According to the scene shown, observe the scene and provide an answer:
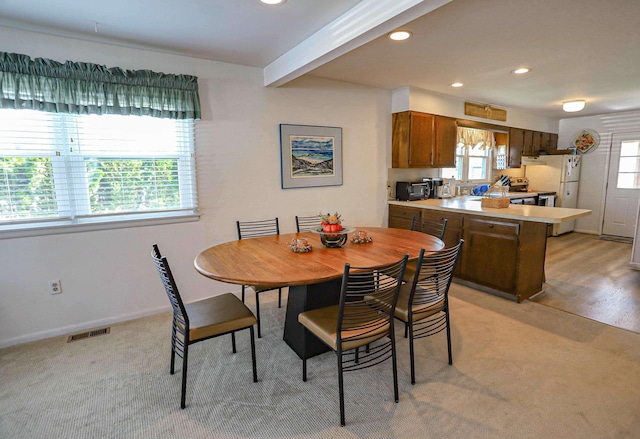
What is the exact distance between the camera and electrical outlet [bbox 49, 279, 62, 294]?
268 cm

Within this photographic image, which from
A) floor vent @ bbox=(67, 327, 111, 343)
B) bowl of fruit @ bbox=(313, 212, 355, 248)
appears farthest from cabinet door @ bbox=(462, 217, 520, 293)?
floor vent @ bbox=(67, 327, 111, 343)

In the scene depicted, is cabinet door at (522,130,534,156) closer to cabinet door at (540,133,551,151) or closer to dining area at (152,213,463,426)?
cabinet door at (540,133,551,151)

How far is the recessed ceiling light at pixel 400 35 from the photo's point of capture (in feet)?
8.14

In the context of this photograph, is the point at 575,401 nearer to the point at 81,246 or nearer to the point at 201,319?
the point at 201,319

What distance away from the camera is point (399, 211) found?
4.45 metres

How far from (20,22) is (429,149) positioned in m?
4.19

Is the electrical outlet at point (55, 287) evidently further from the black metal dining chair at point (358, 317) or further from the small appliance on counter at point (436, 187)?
the small appliance on counter at point (436, 187)

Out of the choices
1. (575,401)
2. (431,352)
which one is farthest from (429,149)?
(575,401)

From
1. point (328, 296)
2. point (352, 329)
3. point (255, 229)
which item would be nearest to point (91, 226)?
point (255, 229)

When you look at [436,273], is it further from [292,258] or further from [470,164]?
[470,164]

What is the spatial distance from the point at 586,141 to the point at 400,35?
6.09m

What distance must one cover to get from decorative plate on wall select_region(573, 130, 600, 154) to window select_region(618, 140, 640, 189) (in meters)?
0.42

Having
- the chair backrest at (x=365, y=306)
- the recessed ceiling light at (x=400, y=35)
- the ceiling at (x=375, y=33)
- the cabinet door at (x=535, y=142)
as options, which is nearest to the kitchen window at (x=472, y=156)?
the cabinet door at (x=535, y=142)

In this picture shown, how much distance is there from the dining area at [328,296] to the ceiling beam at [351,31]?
4.21ft
